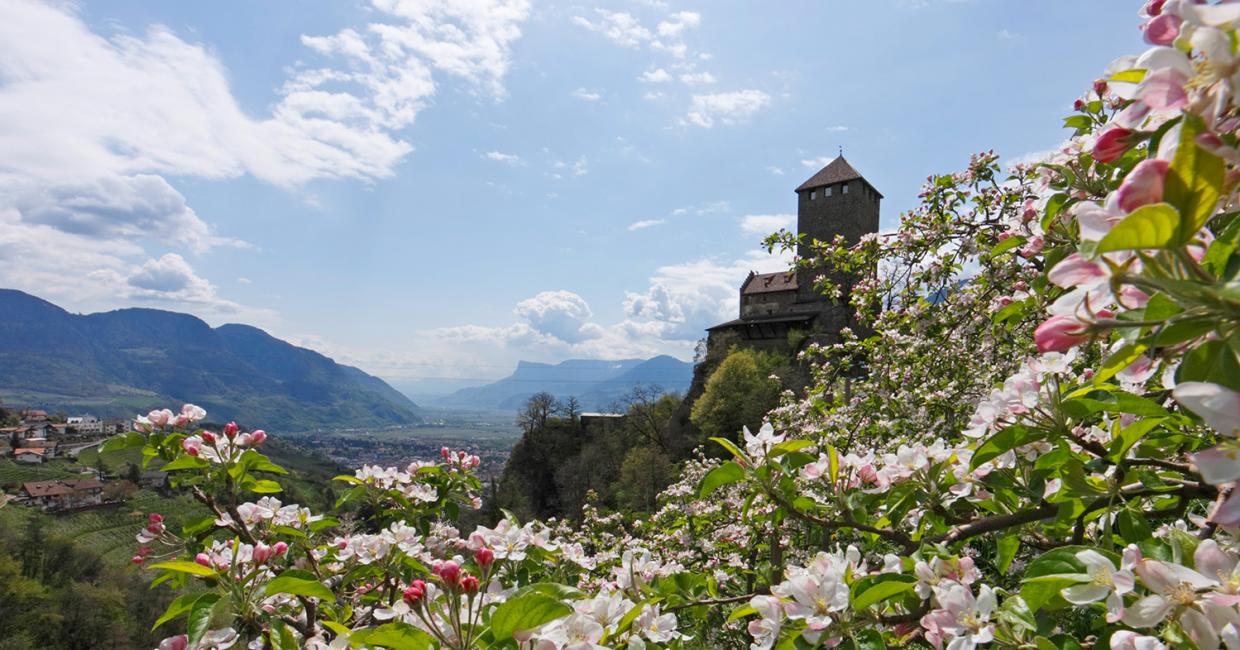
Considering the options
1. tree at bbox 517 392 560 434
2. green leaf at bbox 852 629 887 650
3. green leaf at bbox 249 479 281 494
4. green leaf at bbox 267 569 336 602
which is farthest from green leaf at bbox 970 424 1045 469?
tree at bbox 517 392 560 434

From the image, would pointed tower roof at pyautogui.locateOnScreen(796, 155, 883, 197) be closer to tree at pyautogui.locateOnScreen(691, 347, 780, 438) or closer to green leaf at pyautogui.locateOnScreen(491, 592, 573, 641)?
tree at pyautogui.locateOnScreen(691, 347, 780, 438)

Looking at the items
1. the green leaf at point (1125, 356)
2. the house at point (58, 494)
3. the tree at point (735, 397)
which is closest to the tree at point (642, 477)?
the tree at point (735, 397)

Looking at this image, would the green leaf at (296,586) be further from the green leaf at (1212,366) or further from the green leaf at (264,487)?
the green leaf at (1212,366)

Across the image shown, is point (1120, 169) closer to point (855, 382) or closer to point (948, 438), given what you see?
point (948, 438)

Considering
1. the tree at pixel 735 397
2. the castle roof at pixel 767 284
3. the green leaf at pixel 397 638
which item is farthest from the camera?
the castle roof at pixel 767 284

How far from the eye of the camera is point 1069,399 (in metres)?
1.14

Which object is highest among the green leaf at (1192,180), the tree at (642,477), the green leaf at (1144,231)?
the green leaf at (1192,180)

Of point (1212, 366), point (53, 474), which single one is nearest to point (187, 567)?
point (1212, 366)

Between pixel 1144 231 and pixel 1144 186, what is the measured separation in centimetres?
6

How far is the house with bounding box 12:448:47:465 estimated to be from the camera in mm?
69000

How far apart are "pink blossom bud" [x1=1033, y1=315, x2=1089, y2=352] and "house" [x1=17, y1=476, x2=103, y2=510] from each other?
84704 mm

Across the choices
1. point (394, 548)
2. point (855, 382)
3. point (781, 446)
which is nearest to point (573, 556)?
point (394, 548)

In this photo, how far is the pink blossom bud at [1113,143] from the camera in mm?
902

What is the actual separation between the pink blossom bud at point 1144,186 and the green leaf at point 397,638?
1.28 meters
